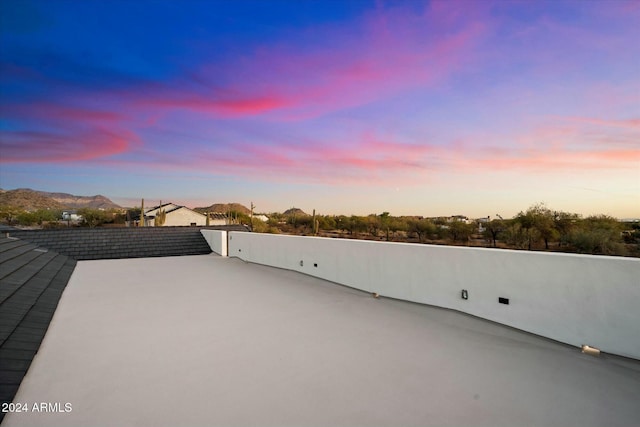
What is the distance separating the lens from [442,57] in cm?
701

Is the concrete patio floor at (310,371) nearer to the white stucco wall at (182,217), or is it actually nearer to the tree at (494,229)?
the tree at (494,229)

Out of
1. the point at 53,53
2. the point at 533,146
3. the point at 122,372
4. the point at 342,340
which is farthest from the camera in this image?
the point at 533,146

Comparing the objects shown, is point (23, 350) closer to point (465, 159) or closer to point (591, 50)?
point (591, 50)

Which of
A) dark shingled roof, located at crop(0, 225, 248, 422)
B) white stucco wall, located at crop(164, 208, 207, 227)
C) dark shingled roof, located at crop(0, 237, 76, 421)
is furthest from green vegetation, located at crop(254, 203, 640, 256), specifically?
white stucco wall, located at crop(164, 208, 207, 227)

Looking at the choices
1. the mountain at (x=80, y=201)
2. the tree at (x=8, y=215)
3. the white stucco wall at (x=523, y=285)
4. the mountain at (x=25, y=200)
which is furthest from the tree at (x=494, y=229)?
the mountain at (x=80, y=201)

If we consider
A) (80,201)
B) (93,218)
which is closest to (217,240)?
(93,218)

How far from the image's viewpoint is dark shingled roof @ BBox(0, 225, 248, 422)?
2350 millimetres

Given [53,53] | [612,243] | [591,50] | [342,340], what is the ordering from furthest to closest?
[612,243]
[53,53]
[591,50]
[342,340]

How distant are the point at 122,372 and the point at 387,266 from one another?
140 inches

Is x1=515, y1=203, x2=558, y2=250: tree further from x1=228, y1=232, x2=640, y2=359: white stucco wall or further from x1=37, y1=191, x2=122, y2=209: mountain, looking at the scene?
x1=37, y1=191, x2=122, y2=209: mountain

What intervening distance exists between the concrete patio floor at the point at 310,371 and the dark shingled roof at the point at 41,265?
0.14 m

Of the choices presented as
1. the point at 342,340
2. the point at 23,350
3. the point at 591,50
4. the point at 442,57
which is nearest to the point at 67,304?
the point at 23,350

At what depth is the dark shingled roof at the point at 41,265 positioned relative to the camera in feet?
7.71

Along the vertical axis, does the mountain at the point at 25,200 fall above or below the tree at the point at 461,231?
above
